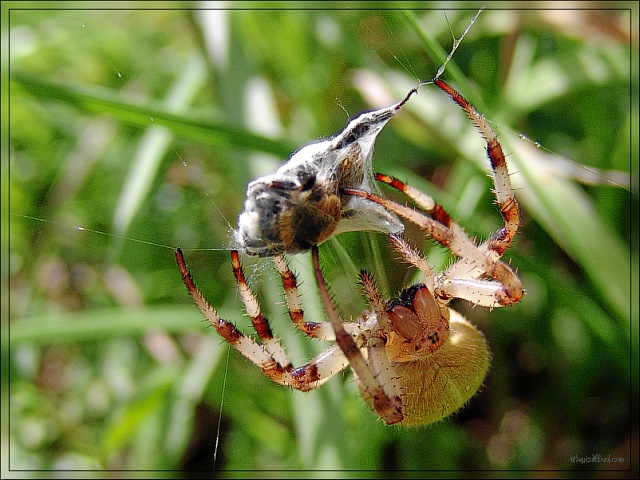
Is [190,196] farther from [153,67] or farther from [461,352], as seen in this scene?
[461,352]

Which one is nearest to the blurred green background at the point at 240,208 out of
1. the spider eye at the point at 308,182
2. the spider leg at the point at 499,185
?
the spider leg at the point at 499,185

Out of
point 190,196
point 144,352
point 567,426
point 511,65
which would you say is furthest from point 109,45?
point 567,426

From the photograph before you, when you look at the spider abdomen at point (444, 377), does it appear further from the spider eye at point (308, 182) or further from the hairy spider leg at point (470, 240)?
the spider eye at point (308, 182)

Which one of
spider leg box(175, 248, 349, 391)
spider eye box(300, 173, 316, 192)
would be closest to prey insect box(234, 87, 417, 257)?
spider eye box(300, 173, 316, 192)

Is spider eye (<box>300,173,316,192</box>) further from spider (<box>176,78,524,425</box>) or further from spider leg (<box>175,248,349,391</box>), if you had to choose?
spider leg (<box>175,248,349,391</box>)

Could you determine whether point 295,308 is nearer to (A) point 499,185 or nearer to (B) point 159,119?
(A) point 499,185

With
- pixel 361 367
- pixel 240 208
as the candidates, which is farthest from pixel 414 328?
pixel 240 208
